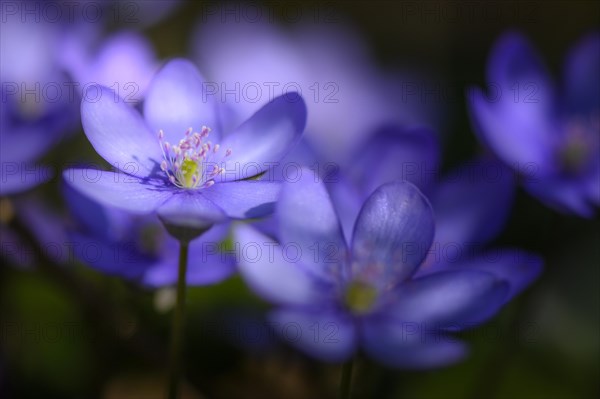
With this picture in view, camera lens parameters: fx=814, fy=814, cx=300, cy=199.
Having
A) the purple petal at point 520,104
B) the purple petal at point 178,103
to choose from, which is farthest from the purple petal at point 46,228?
the purple petal at point 520,104

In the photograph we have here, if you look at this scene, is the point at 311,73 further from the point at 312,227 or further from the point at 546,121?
the point at 312,227

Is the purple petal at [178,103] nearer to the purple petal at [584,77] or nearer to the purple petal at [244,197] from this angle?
the purple petal at [244,197]

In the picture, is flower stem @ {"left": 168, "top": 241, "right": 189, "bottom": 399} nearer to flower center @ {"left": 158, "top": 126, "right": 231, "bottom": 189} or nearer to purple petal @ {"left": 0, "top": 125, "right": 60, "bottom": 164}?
flower center @ {"left": 158, "top": 126, "right": 231, "bottom": 189}

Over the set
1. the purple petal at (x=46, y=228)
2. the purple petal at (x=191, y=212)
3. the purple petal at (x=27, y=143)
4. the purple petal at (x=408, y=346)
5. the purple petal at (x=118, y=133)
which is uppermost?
the purple petal at (x=118, y=133)

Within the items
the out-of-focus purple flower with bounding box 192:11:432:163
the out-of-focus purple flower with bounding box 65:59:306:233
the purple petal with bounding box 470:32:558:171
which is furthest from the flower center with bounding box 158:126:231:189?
the out-of-focus purple flower with bounding box 192:11:432:163

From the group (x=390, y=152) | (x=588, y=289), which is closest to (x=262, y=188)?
(x=390, y=152)

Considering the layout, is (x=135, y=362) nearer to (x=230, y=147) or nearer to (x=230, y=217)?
(x=230, y=147)

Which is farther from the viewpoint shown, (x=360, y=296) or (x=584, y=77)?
(x=584, y=77)

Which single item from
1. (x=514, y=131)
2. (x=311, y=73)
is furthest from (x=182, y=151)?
(x=311, y=73)
